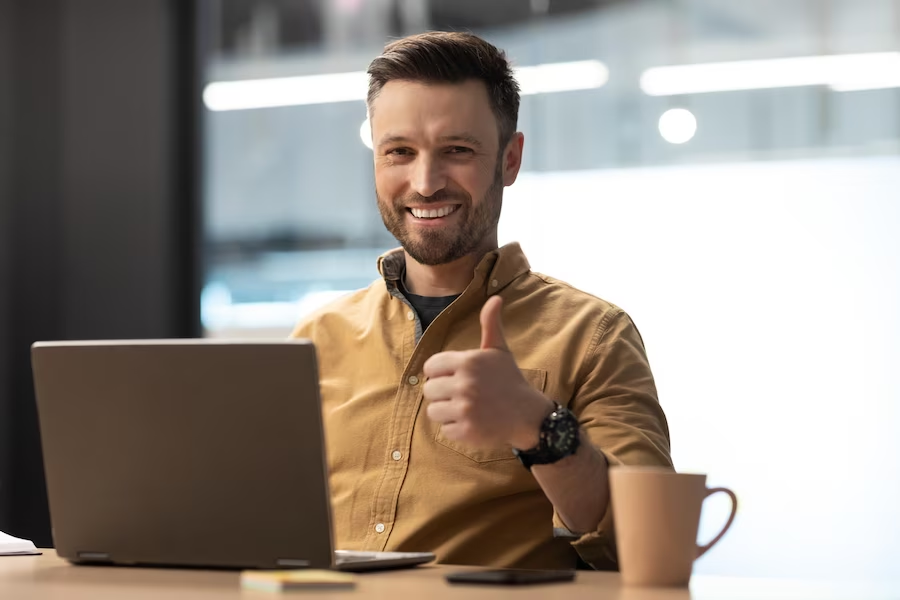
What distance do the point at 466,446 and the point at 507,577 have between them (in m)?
0.56

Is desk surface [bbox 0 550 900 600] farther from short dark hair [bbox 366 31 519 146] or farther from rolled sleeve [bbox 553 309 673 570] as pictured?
short dark hair [bbox 366 31 519 146]

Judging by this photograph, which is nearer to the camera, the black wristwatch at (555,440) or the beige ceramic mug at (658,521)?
the beige ceramic mug at (658,521)

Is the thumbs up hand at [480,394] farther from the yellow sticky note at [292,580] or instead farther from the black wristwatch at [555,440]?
the yellow sticky note at [292,580]

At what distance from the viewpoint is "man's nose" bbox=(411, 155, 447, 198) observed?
1.78 meters

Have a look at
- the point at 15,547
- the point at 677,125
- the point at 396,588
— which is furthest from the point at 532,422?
the point at 677,125

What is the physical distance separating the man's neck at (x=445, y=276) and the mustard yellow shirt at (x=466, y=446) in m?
0.06

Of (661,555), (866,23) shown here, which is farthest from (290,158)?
(661,555)

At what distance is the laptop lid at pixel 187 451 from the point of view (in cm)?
110

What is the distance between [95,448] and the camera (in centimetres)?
118

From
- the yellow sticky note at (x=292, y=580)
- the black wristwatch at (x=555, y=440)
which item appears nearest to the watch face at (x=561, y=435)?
the black wristwatch at (x=555, y=440)

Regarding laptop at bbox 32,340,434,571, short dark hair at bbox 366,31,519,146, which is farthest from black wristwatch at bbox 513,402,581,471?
short dark hair at bbox 366,31,519,146

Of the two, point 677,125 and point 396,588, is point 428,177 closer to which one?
point 396,588

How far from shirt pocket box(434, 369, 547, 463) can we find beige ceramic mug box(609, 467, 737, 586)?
497mm

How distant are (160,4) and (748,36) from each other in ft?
5.90
